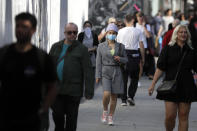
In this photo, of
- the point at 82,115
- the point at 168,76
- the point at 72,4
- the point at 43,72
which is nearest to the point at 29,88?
the point at 43,72

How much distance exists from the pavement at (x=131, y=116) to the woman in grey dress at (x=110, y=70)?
1.11 ft

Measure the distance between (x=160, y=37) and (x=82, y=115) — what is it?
14996mm

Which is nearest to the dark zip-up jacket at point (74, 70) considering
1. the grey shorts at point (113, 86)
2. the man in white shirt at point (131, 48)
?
the grey shorts at point (113, 86)

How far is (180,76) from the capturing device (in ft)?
28.3

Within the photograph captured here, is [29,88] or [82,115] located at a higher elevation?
[29,88]

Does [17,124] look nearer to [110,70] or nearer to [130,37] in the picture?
[110,70]

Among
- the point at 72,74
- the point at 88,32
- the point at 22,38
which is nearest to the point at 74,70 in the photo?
the point at 72,74

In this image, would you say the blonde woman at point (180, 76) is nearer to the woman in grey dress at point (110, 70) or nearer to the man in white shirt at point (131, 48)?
the woman in grey dress at point (110, 70)

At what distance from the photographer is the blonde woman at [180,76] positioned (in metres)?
8.59

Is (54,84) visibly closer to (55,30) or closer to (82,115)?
(82,115)

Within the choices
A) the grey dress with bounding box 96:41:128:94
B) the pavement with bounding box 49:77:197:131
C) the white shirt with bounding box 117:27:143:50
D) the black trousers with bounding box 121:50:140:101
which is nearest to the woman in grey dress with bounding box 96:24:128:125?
the grey dress with bounding box 96:41:128:94

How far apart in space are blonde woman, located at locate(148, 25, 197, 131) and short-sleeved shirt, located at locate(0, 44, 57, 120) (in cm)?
345

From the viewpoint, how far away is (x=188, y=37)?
8773 millimetres

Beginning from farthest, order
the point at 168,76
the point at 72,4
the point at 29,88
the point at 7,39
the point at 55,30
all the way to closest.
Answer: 1. the point at 72,4
2. the point at 55,30
3. the point at 7,39
4. the point at 168,76
5. the point at 29,88
